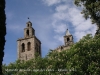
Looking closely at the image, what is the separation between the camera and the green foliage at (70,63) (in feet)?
85.9

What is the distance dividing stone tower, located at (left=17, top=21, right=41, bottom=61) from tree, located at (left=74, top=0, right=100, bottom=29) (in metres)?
39.0

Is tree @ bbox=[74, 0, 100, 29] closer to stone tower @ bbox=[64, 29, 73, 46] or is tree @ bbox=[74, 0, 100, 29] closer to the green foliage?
the green foliage

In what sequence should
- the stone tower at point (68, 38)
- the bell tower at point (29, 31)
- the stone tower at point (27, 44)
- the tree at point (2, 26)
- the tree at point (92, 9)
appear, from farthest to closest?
1. the bell tower at point (29, 31)
2. the stone tower at point (68, 38)
3. the stone tower at point (27, 44)
4. the tree at point (92, 9)
5. the tree at point (2, 26)

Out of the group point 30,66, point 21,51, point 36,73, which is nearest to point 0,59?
point 36,73

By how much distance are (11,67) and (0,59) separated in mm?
14771

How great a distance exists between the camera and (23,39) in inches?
2616

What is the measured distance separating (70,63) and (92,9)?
18.3ft

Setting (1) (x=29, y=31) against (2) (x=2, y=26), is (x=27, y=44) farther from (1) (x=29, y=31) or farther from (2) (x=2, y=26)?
(2) (x=2, y=26)

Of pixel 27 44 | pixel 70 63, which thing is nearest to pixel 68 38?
pixel 27 44

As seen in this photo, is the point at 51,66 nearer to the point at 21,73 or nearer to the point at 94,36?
the point at 21,73

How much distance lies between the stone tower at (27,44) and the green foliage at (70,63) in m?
34.4

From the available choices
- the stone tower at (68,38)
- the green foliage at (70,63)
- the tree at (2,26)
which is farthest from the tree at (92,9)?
the stone tower at (68,38)

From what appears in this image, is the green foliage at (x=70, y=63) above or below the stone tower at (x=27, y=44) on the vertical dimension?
below

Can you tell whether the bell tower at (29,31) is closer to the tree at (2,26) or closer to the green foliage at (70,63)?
the green foliage at (70,63)
